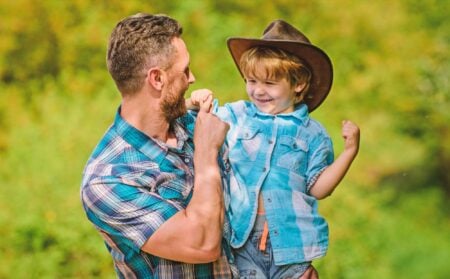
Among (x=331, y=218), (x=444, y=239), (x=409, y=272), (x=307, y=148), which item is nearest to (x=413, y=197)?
(x=444, y=239)

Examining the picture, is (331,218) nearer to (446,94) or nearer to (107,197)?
(446,94)

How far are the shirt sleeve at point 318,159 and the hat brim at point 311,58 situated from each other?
21cm

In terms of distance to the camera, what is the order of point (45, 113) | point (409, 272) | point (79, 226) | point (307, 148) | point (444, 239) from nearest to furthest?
1. point (307, 148)
2. point (79, 226)
3. point (45, 113)
4. point (409, 272)
5. point (444, 239)

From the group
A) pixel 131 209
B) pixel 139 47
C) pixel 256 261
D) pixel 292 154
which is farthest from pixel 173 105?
pixel 256 261

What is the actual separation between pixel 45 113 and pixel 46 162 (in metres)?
0.52

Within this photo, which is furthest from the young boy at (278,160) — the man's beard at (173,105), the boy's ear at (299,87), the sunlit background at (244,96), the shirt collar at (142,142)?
the sunlit background at (244,96)

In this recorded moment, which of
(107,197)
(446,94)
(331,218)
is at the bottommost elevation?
(331,218)

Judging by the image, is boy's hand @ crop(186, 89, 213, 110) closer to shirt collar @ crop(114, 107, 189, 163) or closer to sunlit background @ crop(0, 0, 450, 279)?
shirt collar @ crop(114, 107, 189, 163)

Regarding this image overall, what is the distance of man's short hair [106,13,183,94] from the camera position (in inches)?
128

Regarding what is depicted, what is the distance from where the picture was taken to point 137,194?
3168 millimetres

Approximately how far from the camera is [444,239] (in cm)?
903

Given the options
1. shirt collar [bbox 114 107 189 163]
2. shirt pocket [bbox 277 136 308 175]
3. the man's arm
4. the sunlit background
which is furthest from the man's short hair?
the sunlit background

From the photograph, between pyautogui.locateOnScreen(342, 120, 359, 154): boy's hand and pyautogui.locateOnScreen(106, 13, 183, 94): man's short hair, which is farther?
pyautogui.locateOnScreen(342, 120, 359, 154): boy's hand

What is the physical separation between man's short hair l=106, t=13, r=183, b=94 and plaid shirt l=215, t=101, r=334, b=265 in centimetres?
41
